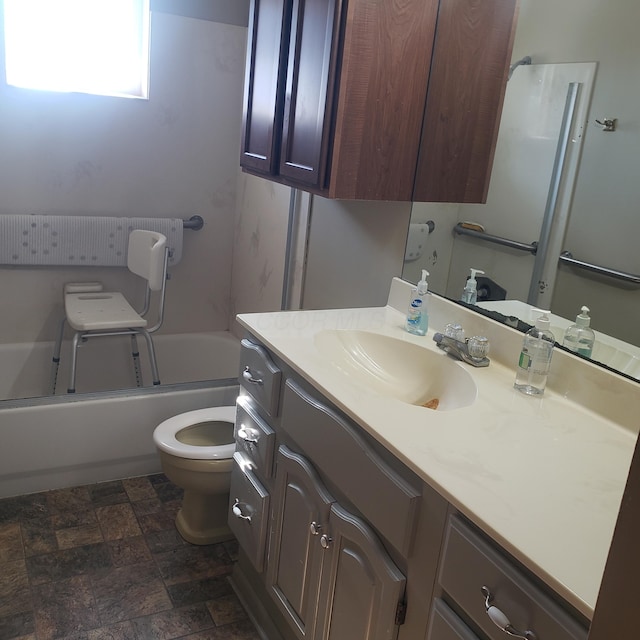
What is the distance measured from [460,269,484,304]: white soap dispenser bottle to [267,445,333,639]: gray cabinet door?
0.66 meters

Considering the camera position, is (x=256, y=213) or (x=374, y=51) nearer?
(x=374, y=51)

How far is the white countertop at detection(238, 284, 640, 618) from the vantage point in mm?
885

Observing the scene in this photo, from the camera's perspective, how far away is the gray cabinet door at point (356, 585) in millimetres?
1185

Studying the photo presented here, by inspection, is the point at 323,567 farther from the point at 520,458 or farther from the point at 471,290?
the point at 471,290

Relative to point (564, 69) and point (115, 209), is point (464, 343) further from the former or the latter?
point (115, 209)

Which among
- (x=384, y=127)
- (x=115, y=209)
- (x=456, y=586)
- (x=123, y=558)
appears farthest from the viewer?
(x=115, y=209)

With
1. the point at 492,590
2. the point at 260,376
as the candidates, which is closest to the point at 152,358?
the point at 260,376

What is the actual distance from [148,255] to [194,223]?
0.29 metres

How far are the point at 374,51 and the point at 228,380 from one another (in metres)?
1.49

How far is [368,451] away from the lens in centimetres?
124

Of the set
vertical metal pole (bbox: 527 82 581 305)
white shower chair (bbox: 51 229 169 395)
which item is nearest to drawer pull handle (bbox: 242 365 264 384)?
vertical metal pole (bbox: 527 82 581 305)

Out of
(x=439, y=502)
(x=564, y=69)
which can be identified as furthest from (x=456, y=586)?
(x=564, y=69)

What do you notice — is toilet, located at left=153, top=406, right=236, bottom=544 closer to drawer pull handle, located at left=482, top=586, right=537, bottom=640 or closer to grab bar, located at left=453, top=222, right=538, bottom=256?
grab bar, located at left=453, top=222, right=538, bottom=256

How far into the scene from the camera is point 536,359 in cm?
144
